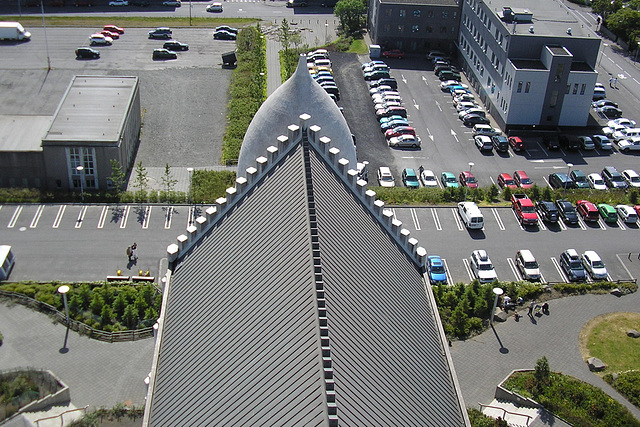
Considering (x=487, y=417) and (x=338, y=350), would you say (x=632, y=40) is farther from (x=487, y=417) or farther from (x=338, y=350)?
(x=338, y=350)

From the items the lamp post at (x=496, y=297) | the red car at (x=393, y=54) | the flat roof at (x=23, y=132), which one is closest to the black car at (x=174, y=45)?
the red car at (x=393, y=54)

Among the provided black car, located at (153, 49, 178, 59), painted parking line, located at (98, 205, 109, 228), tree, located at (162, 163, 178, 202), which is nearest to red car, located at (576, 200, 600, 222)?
tree, located at (162, 163, 178, 202)

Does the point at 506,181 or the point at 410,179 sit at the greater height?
the point at 506,181

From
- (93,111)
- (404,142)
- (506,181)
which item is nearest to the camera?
(506,181)

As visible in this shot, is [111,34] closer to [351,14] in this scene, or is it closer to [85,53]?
[85,53]

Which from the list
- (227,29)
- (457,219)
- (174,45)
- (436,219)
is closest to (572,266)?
(457,219)

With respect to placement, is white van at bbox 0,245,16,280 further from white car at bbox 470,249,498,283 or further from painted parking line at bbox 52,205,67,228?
A: white car at bbox 470,249,498,283
